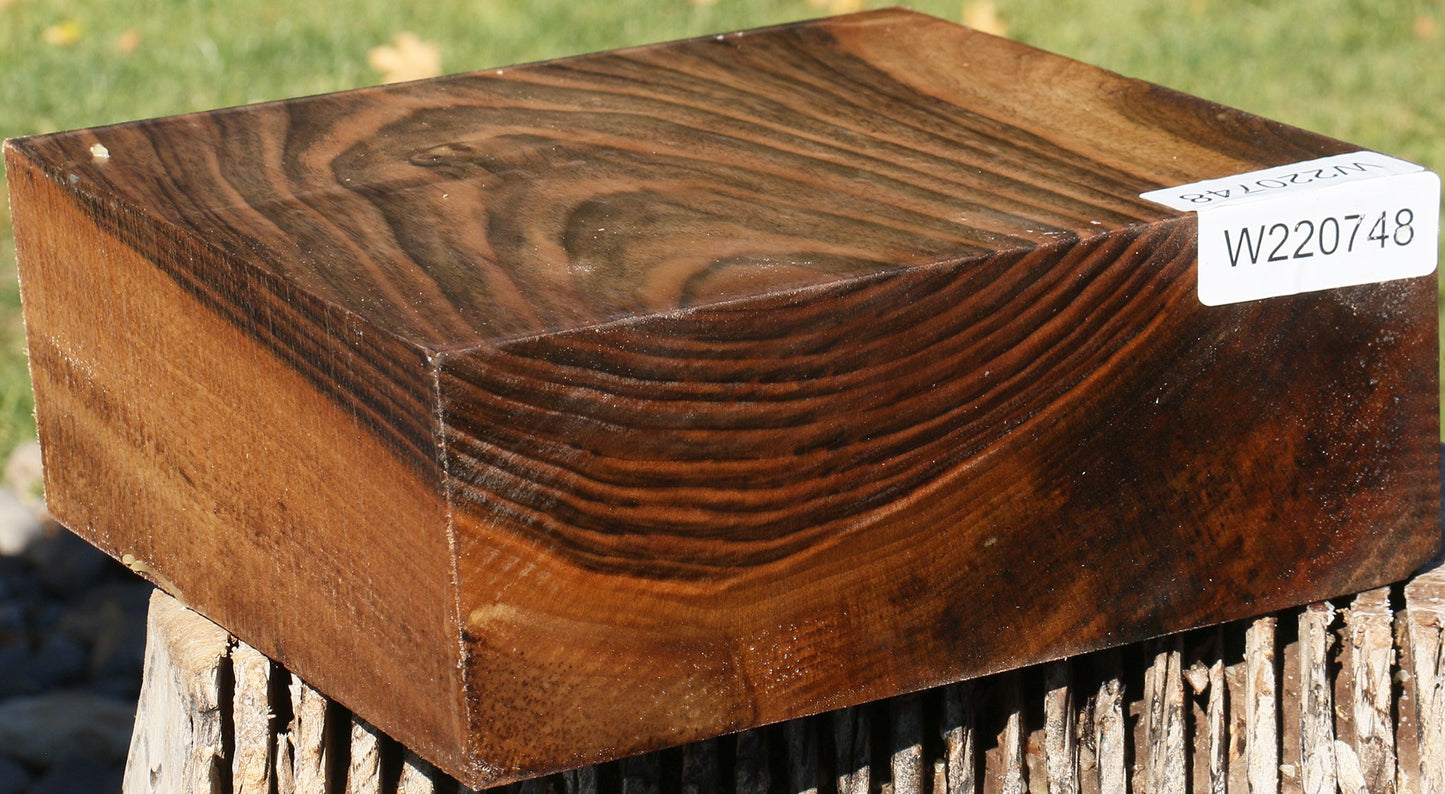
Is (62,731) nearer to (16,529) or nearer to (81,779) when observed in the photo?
(81,779)

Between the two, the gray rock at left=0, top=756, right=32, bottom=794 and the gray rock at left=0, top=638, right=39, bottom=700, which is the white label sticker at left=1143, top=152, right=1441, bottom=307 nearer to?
the gray rock at left=0, top=756, right=32, bottom=794

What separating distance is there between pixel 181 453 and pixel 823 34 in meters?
0.95

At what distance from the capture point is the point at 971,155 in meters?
1.67

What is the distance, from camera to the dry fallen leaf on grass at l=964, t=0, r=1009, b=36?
477cm

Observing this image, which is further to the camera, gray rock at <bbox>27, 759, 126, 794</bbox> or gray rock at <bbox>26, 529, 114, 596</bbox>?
gray rock at <bbox>26, 529, 114, 596</bbox>

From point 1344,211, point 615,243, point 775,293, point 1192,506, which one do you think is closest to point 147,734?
point 615,243

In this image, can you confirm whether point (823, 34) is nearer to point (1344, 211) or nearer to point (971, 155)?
point (971, 155)

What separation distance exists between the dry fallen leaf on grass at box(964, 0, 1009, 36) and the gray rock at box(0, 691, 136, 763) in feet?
Answer: 9.81

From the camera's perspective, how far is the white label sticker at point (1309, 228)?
1.49 metres

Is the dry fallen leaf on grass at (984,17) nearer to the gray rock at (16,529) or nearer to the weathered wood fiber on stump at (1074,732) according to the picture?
the gray rock at (16,529)

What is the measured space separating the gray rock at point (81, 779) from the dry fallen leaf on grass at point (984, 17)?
10.1ft

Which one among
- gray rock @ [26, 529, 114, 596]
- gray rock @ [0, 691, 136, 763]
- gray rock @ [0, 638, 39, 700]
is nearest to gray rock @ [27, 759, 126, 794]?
gray rock @ [0, 691, 136, 763]

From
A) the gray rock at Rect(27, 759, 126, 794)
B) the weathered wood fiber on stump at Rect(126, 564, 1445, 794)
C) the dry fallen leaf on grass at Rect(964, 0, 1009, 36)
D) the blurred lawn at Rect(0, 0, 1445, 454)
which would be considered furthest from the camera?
the dry fallen leaf on grass at Rect(964, 0, 1009, 36)

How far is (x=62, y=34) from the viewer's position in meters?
4.66
